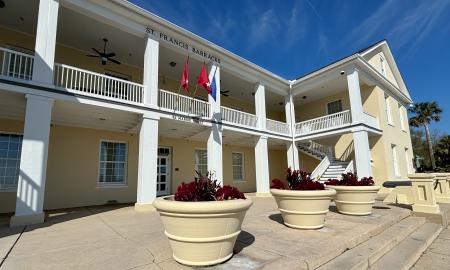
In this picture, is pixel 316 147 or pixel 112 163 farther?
pixel 316 147

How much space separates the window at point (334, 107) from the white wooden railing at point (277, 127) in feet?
12.9

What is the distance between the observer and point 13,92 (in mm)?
6898

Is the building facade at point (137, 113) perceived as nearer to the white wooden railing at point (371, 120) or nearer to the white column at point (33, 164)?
the white column at point (33, 164)

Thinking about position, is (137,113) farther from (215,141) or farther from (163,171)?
(163,171)

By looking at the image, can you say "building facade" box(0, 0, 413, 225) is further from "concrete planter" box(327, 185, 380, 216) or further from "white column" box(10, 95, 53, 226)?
"concrete planter" box(327, 185, 380, 216)

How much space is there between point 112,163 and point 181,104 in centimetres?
455

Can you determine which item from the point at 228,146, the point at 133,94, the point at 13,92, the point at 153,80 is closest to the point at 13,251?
the point at 13,92

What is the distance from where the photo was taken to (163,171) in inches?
530

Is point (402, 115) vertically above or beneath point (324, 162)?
above

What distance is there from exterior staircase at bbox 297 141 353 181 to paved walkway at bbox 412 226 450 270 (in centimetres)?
787

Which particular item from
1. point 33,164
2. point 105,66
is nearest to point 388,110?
point 105,66

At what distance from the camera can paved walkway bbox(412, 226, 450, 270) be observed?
4165 millimetres

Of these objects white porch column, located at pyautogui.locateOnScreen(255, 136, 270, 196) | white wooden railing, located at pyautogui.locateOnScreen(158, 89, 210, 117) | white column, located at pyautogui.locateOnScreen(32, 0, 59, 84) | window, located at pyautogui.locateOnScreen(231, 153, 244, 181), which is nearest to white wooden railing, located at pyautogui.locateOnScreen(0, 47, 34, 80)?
white column, located at pyautogui.locateOnScreen(32, 0, 59, 84)

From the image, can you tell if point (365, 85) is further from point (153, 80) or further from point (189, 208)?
point (189, 208)
